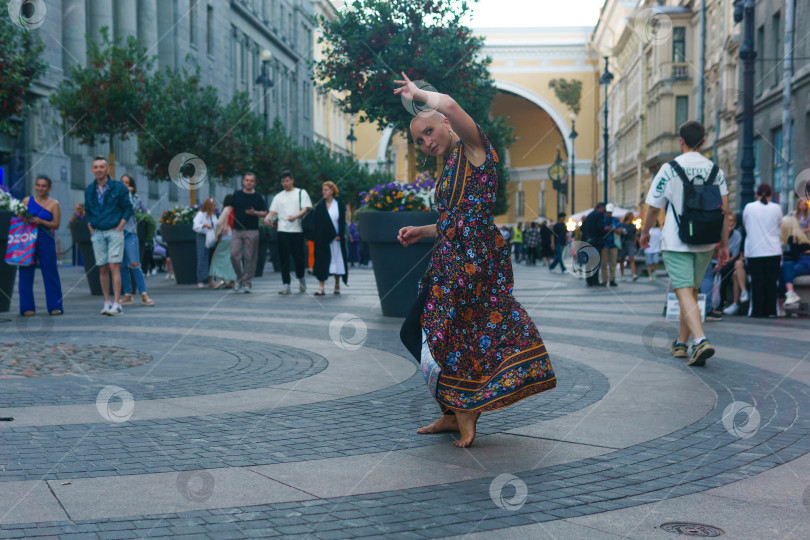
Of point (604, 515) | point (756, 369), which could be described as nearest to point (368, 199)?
point (756, 369)

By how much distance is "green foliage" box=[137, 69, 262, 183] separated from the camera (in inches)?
1062

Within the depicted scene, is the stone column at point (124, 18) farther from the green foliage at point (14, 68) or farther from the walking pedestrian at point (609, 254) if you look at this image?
the walking pedestrian at point (609, 254)

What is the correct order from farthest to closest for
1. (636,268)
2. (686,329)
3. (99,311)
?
(636,268), (99,311), (686,329)

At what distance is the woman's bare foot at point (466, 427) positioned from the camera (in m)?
4.48

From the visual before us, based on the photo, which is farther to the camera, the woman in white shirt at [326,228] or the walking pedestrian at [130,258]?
the woman in white shirt at [326,228]

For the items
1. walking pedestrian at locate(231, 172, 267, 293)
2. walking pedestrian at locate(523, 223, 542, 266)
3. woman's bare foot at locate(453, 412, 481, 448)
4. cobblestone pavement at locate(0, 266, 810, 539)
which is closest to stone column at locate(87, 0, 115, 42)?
walking pedestrian at locate(523, 223, 542, 266)

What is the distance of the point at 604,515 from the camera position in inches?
133

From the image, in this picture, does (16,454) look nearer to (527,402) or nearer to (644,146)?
(527,402)

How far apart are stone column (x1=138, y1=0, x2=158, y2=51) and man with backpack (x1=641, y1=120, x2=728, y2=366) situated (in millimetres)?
31868

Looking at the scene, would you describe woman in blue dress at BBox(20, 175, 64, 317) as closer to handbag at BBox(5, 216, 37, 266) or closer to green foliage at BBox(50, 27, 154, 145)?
handbag at BBox(5, 216, 37, 266)

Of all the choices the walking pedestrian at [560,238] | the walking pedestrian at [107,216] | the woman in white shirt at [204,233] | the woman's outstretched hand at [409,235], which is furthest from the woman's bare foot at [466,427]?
the walking pedestrian at [560,238]

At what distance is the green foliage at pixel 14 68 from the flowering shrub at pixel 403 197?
618 centimetres

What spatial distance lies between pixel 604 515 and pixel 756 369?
415 cm

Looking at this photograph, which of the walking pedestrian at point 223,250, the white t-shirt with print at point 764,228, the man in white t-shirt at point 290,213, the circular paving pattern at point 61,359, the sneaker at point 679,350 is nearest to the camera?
the circular paving pattern at point 61,359
